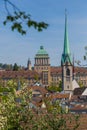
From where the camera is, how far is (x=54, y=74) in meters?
169

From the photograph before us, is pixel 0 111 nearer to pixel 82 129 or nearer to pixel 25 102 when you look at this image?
pixel 25 102

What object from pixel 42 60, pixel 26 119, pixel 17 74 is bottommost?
pixel 26 119

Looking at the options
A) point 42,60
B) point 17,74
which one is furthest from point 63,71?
point 42,60

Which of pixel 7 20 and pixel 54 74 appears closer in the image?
pixel 7 20

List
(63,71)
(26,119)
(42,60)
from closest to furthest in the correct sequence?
1. (26,119)
2. (63,71)
3. (42,60)

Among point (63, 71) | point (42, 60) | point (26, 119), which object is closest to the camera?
point (26, 119)

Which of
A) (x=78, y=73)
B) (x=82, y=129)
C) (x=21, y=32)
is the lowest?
(x=82, y=129)

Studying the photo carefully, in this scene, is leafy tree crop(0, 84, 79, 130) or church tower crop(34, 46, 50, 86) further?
church tower crop(34, 46, 50, 86)

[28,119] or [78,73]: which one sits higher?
[78,73]

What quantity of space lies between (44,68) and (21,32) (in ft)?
580

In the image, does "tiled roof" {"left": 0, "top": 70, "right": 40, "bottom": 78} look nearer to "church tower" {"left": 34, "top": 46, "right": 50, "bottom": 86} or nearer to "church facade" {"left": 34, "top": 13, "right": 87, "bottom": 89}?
"church facade" {"left": 34, "top": 13, "right": 87, "bottom": 89}

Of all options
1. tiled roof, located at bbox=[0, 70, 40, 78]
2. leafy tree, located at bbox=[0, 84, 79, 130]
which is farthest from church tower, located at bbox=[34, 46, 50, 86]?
leafy tree, located at bbox=[0, 84, 79, 130]

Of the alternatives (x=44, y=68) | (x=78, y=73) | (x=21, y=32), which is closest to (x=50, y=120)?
(x=21, y=32)

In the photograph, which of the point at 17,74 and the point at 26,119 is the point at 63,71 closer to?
the point at 17,74
